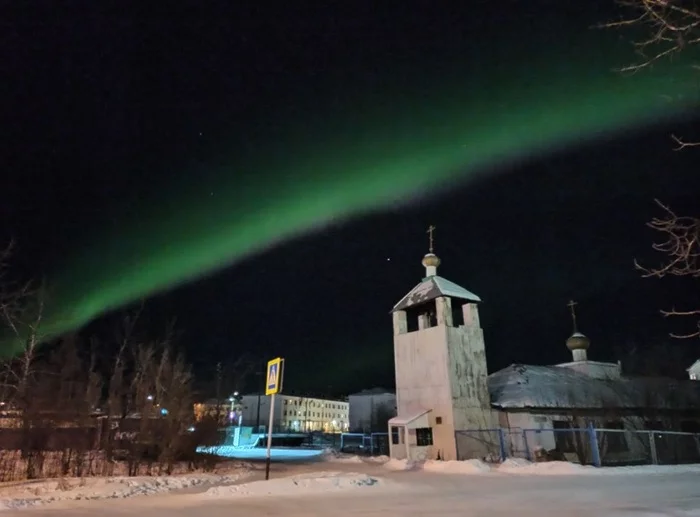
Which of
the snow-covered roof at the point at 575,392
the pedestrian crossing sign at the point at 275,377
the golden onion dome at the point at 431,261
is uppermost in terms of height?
the golden onion dome at the point at 431,261

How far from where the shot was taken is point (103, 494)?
12.5m

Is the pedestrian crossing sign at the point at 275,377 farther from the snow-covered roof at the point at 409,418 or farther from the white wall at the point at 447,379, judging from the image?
the white wall at the point at 447,379

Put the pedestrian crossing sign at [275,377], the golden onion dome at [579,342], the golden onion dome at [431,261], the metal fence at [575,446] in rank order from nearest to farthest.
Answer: the pedestrian crossing sign at [275,377] → the metal fence at [575,446] → the golden onion dome at [431,261] → the golden onion dome at [579,342]

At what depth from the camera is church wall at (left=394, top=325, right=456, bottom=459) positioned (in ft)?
91.0

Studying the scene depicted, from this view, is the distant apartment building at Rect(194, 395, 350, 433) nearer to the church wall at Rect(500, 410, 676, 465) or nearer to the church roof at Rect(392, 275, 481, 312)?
the church roof at Rect(392, 275, 481, 312)

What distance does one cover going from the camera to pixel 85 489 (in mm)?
12992

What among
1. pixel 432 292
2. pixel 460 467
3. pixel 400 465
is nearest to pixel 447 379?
pixel 432 292

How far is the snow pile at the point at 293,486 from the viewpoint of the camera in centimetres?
1315

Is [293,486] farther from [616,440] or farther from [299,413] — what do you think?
[299,413]

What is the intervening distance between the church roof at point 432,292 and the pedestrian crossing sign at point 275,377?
15484 millimetres

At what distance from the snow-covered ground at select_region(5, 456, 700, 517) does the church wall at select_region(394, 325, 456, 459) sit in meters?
8.78

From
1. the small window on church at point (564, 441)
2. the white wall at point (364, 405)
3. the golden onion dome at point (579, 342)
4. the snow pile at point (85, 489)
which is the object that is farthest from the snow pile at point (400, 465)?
the white wall at point (364, 405)

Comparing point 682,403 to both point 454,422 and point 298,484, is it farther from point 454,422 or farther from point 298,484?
point 298,484

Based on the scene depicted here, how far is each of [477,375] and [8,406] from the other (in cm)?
2227
